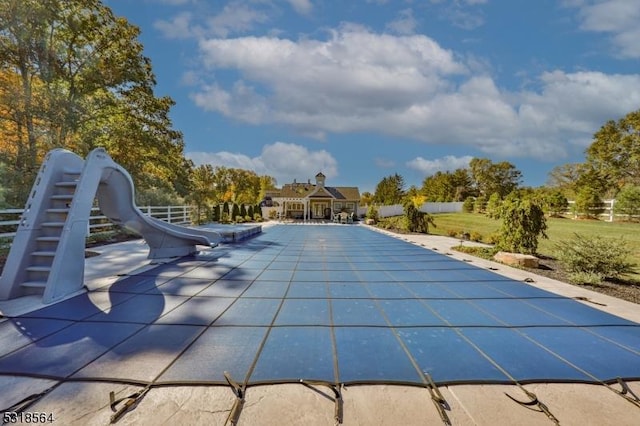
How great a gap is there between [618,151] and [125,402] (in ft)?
131

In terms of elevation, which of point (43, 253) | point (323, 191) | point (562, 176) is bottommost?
point (43, 253)

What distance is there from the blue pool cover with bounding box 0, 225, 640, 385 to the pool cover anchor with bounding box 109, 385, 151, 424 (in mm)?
210

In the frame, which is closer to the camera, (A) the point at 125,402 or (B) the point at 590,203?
(A) the point at 125,402

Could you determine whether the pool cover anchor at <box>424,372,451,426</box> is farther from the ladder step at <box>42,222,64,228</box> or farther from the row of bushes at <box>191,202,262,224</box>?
the row of bushes at <box>191,202,262,224</box>

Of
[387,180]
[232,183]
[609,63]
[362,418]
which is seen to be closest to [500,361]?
[362,418]

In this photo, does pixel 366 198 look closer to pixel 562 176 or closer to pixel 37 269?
pixel 562 176

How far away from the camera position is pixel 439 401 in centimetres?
232

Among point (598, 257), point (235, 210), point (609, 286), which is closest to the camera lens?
point (609, 286)

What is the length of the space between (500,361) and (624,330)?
7.72 ft

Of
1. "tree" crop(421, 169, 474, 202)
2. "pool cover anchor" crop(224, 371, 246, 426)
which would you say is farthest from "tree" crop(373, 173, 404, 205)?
"pool cover anchor" crop(224, 371, 246, 426)

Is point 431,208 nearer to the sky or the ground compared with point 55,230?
nearer to the sky

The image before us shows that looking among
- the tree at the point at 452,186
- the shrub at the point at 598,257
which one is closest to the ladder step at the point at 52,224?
the shrub at the point at 598,257

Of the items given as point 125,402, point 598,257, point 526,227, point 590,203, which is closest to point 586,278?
point 598,257

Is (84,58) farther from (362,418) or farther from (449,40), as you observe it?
(362,418)
